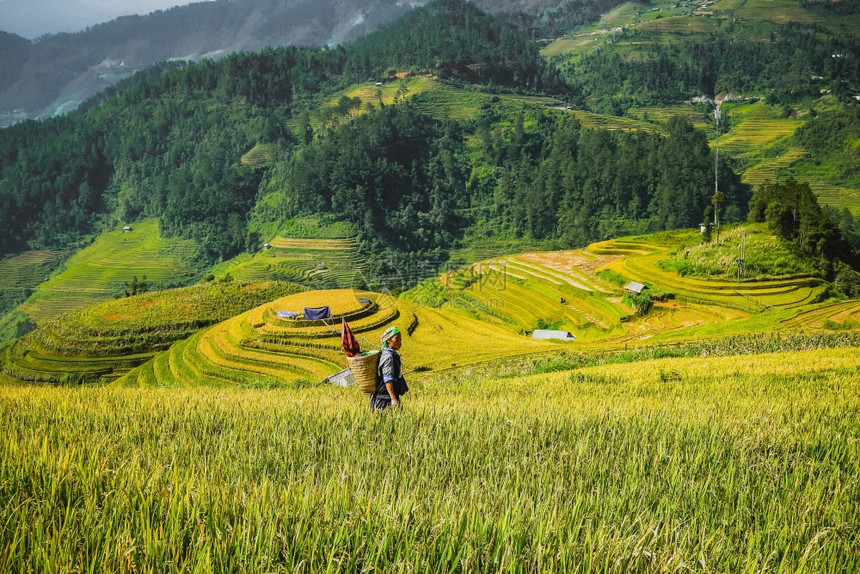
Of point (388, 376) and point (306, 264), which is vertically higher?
point (388, 376)

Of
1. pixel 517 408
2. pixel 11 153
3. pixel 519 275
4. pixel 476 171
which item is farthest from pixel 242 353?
pixel 11 153

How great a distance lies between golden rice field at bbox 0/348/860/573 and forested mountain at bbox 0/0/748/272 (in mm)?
100372

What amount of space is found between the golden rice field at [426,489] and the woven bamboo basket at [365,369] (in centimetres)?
26

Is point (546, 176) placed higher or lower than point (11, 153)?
lower

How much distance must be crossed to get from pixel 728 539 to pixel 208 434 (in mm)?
3835

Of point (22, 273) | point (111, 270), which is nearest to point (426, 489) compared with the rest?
point (111, 270)

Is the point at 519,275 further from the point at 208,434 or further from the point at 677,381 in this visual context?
the point at 208,434

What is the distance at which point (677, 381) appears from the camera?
11406 mm

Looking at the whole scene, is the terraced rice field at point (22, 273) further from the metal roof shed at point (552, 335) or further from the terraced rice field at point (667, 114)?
the terraced rice field at point (667, 114)

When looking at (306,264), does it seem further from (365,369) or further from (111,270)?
(365,369)

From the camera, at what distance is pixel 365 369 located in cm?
570

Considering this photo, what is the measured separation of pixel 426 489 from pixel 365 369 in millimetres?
2534

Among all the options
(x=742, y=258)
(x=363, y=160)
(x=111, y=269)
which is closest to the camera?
(x=742, y=258)

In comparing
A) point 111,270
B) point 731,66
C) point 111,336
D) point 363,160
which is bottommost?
point 111,270
